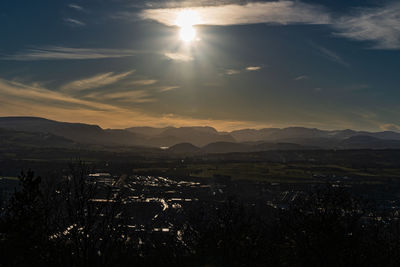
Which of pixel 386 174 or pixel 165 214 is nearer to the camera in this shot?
pixel 165 214

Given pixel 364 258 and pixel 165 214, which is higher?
pixel 364 258

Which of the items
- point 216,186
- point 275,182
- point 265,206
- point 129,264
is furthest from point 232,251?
point 275,182

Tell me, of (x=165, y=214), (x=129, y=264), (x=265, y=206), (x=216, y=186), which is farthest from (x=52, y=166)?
(x=129, y=264)

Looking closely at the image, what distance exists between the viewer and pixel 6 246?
94.2 ft

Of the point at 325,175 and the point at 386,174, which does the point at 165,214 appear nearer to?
the point at 325,175

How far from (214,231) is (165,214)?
50080 mm

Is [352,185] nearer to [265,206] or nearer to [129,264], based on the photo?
[265,206]

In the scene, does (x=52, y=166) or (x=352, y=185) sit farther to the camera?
(x=52, y=166)

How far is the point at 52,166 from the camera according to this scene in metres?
180

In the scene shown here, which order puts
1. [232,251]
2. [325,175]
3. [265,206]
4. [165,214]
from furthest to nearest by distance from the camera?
[325,175] < [265,206] < [165,214] < [232,251]

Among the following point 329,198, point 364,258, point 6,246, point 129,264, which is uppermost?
point 329,198

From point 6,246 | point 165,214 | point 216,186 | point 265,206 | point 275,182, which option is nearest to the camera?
point 6,246

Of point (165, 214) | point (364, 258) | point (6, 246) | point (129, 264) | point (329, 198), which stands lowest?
point (165, 214)

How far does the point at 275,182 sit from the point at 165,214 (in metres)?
72.6
